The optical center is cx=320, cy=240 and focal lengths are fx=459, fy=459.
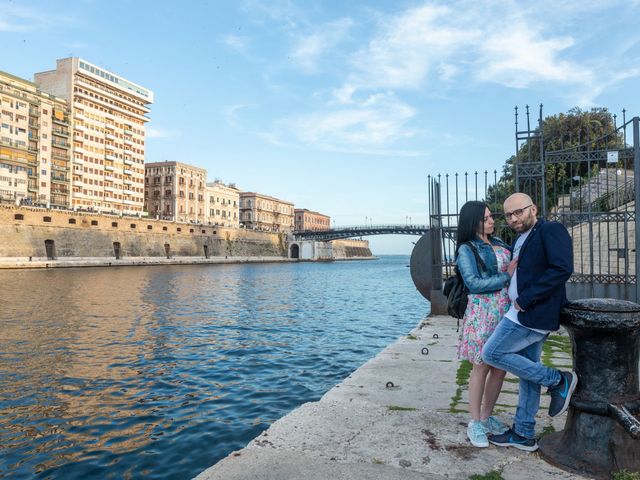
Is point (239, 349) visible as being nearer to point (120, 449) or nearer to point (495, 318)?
point (120, 449)

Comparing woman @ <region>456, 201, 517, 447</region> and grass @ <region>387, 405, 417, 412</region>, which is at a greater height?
woman @ <region>456, 201, 517, 447</region>

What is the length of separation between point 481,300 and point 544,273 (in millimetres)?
593

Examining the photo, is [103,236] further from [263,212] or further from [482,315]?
[263,212]

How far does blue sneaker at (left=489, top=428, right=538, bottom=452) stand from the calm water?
9.55 ft

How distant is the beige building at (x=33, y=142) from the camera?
56406 millimetres

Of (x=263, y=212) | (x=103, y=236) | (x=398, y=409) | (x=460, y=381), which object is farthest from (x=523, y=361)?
(x=263, y=212)

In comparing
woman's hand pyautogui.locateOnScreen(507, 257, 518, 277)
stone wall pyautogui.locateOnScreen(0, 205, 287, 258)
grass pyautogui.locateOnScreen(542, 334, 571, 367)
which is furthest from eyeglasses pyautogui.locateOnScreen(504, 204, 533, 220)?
stone wall pyautogui.locateOnScreen(0, 205, 287, 258)

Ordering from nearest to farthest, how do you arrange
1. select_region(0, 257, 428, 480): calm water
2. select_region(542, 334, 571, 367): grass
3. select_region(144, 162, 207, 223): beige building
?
select_region(0, 257, 428, 480): calm water
select_region(542, 334, 571, 367): grass
select_region(144, 162, 207, 223): beige building

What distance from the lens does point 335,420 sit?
155 inches

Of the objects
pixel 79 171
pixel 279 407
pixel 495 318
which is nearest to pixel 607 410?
pixel 495 318

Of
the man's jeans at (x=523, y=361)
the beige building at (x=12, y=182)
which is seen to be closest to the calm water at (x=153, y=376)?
the man's jeans at (x=523, y=361)

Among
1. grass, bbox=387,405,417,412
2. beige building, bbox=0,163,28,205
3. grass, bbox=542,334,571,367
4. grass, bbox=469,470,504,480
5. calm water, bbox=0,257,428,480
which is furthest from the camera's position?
beige building, bbox=0,163,28,205

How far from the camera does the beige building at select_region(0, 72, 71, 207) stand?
5641 centimetres

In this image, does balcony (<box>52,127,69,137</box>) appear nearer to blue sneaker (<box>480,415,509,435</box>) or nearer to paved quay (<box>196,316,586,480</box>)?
paved quay (<box>196,316,586,480</box>)
